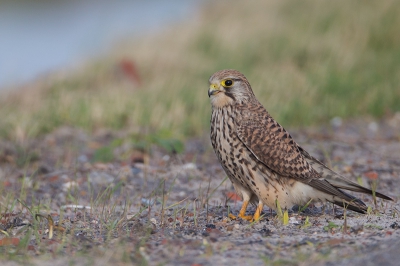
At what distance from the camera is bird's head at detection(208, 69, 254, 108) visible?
15.0 feet

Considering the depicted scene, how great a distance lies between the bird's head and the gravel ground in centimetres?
63

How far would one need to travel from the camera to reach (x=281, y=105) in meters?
7.76

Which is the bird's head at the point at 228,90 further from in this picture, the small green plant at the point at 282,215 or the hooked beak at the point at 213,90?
the small green plant at the point at 282,215

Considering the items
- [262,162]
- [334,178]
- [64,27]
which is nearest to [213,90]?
[262,162]

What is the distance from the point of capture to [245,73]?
916cm

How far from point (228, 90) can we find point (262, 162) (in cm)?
56

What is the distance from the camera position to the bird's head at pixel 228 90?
180 inches

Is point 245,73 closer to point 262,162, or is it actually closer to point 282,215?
point 262,162

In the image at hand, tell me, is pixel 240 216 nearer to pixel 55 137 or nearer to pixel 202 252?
pixel 202 252

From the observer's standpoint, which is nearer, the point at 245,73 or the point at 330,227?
the point at 330,227

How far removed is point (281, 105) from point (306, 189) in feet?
11.0

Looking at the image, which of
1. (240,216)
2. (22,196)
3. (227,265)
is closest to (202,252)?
(227,265)

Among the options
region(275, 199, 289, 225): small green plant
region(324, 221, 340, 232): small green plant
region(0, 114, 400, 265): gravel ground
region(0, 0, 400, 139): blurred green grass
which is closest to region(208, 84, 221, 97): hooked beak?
region(0, 114, 400, 265): gravel ground

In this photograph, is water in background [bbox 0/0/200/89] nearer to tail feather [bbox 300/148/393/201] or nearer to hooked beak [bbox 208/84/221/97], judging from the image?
hooked beak [bbox 208/84/221/97]
